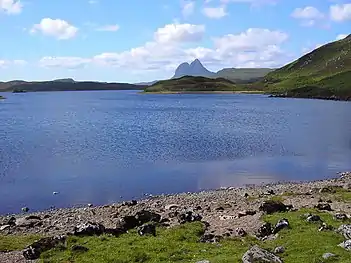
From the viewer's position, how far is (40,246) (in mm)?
24438

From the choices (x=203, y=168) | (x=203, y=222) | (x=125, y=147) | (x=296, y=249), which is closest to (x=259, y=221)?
(x=203, y=222)

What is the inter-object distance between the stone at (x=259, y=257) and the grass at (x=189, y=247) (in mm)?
587

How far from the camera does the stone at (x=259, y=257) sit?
65.2 feet

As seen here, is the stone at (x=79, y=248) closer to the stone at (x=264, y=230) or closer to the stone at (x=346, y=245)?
the stone at (x=264, y=230)

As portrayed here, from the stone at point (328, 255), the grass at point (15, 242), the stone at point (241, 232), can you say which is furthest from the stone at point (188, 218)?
the stone at point (328, 255)

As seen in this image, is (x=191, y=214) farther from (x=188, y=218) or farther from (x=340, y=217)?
(x=340, y=217)

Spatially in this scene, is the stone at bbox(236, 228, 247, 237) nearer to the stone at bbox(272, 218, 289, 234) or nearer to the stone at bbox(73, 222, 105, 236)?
the stone at bbox(272, 218, 289, 234)

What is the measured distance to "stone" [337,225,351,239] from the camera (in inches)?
937

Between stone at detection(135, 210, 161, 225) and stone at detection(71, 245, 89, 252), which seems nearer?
stone at detection(71, 245, 89, 252)

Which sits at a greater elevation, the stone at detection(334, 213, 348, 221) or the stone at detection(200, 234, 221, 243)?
the stone at detection(334, 213, 348, 221)

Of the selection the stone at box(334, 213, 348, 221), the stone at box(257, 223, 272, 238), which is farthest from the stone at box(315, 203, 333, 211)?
the stone at box(257, 223, 272, 238)

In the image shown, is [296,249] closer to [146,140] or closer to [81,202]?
[81,202]

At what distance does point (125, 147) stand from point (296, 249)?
6401 cm

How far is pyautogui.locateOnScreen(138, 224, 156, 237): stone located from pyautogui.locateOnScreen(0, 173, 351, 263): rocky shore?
0.04m
